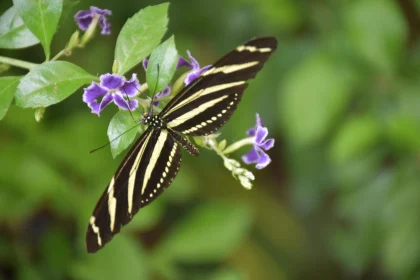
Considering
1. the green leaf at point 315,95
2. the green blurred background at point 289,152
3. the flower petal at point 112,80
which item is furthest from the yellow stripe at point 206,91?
the green leaf at point 315,95

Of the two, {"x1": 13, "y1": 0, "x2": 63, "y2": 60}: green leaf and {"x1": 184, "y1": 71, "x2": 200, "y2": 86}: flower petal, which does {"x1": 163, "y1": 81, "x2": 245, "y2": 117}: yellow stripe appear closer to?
{"x1": 184, "y1": 71, "x2": 200, "y2": 86}: flower petal

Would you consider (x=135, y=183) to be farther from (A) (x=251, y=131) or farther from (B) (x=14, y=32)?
(B) (x=14, y=32)

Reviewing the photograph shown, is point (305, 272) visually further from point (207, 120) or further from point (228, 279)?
point (207, 120)

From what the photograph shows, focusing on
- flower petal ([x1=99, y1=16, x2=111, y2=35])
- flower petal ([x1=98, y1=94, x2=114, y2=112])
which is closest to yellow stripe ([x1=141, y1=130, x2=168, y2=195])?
flower petal ([x1=98, y1=94, x2=114, y2=112])

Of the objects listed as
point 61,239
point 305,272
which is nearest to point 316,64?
point 61,239

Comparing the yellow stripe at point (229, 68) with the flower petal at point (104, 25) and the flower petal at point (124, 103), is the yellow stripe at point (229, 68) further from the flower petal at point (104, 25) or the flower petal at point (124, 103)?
the flower petal at point (104, 25)

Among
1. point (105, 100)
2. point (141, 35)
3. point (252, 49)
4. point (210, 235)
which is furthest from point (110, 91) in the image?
point (210, 235)
